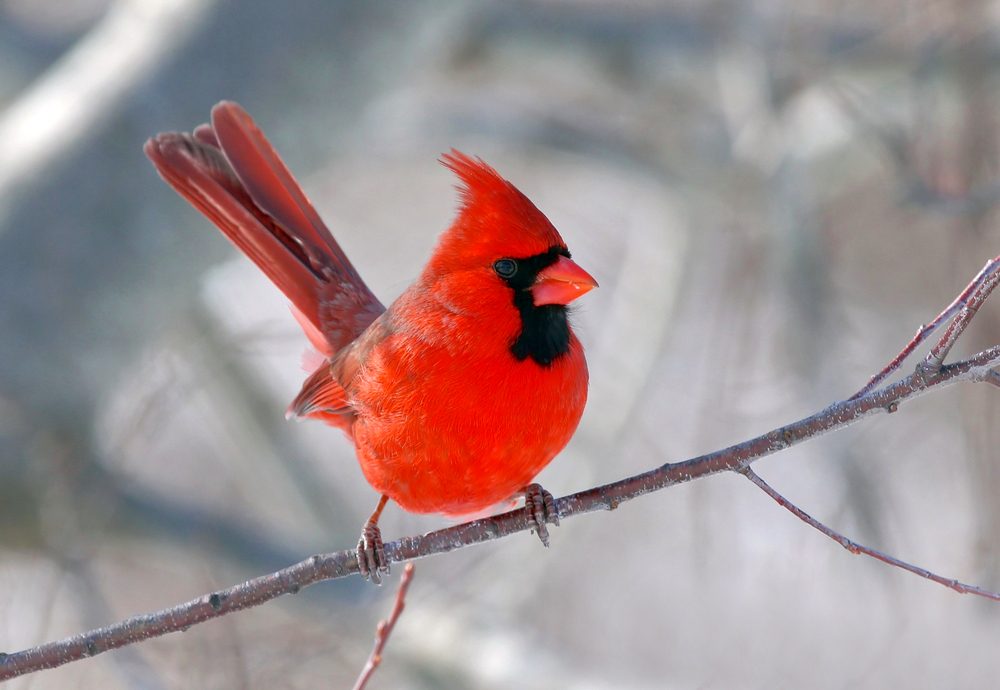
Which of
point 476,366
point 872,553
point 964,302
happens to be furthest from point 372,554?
point 964,302

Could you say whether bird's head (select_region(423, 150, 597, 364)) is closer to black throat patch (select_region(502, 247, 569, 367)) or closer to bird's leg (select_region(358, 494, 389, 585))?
black throat patch (select_region(502, 247, 569, 367))

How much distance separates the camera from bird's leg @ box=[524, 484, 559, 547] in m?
1.89

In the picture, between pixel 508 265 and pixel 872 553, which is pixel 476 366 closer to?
pixel 508 265

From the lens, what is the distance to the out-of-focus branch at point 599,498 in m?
1.40

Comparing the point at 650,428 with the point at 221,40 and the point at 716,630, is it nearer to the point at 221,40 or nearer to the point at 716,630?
the point at 716,630

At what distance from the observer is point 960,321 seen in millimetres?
1337

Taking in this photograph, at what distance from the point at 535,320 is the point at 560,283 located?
91 mm

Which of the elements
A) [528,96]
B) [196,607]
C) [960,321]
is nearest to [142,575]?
[528,96]

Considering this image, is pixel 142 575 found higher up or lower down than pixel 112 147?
lower down

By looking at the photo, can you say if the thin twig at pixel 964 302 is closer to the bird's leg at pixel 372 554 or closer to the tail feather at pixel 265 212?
the bird's leg at pixel 372 554

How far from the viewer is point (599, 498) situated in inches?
65.7

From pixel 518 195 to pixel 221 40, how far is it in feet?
7.98

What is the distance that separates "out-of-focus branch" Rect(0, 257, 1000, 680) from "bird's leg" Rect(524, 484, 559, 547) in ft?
0.41

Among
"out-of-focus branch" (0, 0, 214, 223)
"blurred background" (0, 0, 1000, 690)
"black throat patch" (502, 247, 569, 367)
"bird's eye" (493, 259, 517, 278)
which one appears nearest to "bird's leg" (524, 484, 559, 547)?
"black throat patch" (502, 247, 569, 367)
